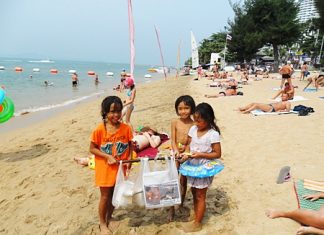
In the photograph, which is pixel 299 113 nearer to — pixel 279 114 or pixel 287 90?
pixel 279 114

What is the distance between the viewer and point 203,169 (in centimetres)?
294

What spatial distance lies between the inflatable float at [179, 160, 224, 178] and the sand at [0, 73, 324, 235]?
735 millimetres

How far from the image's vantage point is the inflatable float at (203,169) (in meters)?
2.90

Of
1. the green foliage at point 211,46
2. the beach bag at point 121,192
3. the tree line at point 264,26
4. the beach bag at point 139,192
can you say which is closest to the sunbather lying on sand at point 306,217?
the beach bag at point 139,192

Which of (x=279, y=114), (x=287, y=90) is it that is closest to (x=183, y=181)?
(x=279, y=114)

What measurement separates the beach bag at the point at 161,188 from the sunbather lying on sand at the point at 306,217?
3.97 ft

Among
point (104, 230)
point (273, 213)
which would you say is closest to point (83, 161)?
point (104, 230)

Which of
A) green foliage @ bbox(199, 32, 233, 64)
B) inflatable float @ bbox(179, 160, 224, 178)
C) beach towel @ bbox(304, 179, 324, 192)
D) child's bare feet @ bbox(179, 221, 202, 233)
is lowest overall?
child's bare feet @ bbox(179, 221, 202, 233)

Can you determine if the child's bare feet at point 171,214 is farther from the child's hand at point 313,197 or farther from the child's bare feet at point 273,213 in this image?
the child's hand at point 313,197

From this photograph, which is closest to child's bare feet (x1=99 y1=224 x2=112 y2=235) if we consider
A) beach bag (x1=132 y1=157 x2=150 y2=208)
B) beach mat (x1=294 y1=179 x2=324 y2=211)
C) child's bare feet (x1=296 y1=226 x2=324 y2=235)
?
beach bag (x1=132 y1=157 x2=150 y2=208)

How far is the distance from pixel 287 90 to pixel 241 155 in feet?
23.3

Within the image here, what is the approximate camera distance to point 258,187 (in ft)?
13.7

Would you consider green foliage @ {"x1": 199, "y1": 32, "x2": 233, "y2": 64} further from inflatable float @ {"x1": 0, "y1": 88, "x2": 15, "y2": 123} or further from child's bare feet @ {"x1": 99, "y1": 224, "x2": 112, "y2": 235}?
child's bare feet @ {"x1": 99, "y1": 224, "x2": 112, "y2": 235}

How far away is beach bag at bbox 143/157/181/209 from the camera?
9.61ft
